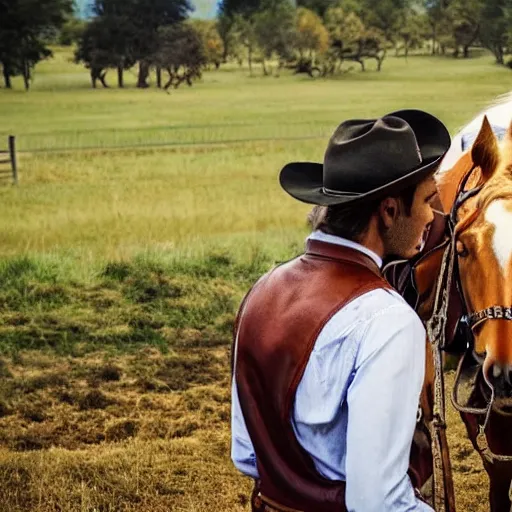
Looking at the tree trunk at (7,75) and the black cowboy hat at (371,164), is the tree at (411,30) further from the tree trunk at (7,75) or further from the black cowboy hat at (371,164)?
the black cowboy hat at (371,164)

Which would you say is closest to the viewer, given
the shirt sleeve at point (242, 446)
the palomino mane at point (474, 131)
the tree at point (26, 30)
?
the shirt sleeve at point (242, 446)

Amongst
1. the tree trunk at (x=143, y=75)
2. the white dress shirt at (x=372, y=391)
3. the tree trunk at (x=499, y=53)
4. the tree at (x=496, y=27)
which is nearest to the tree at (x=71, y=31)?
the tree trunk at (x=143, y=75)

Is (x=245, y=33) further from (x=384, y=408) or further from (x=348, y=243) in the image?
(x=384, y=408)

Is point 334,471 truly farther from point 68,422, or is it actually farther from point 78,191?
point 78,191

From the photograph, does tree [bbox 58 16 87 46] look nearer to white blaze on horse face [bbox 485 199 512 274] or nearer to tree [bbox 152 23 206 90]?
tree [bbox 152 23 206 90]

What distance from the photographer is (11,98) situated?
306 inches

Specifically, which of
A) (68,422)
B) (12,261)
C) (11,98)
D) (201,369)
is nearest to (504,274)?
(68,422)

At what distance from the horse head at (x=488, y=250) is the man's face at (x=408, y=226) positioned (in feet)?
2.87

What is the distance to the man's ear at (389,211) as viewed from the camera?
5.54 ft

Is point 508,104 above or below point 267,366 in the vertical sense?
above

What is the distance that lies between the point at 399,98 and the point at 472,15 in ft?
3.16

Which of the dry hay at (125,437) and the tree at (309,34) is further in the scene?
the tree at (309,34)

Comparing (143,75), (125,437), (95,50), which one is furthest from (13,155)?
(125,437)

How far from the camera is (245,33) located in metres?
8.48
